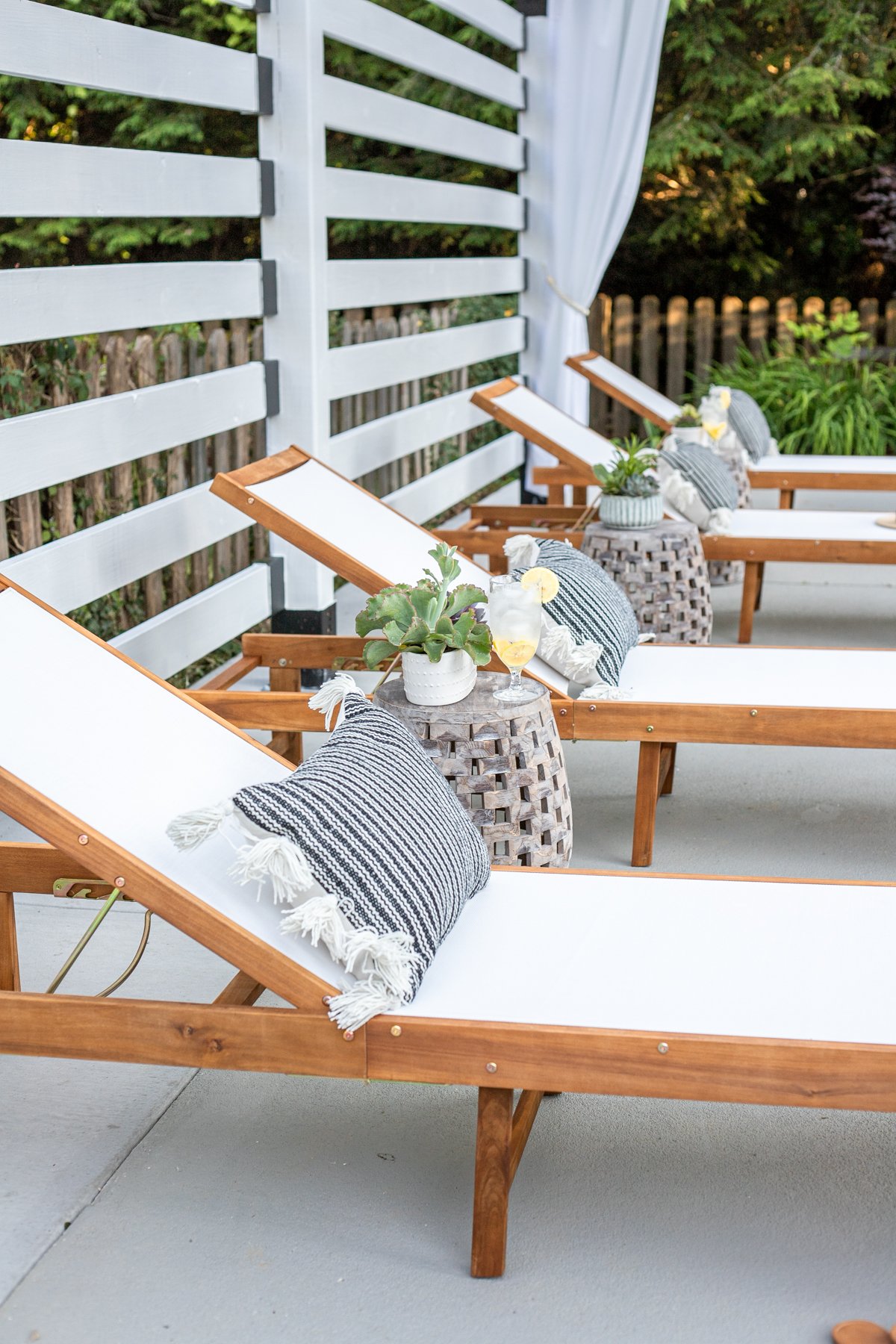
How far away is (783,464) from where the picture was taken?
632cm

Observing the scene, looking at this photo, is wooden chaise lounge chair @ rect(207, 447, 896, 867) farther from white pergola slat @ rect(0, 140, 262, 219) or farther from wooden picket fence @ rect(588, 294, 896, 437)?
wooden picket fence @ rect(588, 294, 896, 437)

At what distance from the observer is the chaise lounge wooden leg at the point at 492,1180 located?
66.0 inches

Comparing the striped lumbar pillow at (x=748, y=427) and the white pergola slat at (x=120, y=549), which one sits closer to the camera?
the white pergola slat at (x=120, y=549)

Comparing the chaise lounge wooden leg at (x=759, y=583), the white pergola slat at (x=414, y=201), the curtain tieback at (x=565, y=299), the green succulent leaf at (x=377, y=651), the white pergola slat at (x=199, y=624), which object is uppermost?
the white pergola slat at (x=414, y=201)

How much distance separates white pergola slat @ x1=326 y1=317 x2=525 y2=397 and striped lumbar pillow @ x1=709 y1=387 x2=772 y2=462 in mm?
1142

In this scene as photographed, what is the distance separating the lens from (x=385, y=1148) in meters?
2.00

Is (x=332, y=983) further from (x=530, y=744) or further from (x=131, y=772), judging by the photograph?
(x=530, y=744)

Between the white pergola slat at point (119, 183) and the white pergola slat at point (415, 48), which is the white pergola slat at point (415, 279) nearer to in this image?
the white pergola slat at point (119, 183)

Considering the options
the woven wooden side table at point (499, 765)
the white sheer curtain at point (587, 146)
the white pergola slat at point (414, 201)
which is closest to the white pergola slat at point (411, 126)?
the white pergola slat at point (414, 201)

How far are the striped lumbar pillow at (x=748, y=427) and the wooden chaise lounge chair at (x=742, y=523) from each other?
0.87 meters

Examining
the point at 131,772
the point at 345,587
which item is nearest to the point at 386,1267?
the point at 131,772

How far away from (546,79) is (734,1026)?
639 centimetres

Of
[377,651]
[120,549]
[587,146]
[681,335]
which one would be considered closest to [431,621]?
[377,651]

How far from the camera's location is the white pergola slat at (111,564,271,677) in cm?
360
